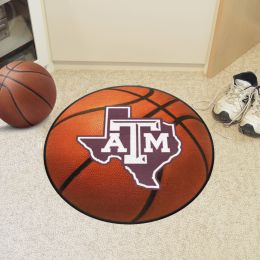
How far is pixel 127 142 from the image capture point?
5.57ft

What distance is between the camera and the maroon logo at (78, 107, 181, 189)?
5.28 ft

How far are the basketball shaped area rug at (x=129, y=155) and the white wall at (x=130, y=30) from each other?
22 cm

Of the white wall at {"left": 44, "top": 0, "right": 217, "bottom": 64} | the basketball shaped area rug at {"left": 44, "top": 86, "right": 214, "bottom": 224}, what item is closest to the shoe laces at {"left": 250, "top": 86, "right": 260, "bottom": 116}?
the basketball shaped area rug at {"left": 44, "top": 86, "right": 214, "bottom": 224}

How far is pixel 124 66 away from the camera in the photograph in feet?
6.82

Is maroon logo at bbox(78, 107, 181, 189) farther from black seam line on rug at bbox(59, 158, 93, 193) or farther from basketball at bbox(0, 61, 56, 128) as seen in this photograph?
basketball at bbox(0, 61, 56, 128)

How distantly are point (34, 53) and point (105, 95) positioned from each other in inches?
17.9

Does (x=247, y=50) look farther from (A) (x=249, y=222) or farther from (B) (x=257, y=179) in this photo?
(A) (x=249, y=222)

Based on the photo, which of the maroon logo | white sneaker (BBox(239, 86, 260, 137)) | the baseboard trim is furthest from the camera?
the baseboard trim

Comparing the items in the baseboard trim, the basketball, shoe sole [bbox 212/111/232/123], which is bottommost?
shoe sole [bbox 212/111/232/123]

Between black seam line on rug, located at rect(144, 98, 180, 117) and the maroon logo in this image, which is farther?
black seam line on rug, located at rect(144, 98, 180, 117)

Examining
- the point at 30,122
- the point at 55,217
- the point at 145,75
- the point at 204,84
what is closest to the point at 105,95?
the point at 145,75

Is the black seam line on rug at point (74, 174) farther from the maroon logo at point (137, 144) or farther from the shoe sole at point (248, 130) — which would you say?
the shoe sole at point (248, 130)

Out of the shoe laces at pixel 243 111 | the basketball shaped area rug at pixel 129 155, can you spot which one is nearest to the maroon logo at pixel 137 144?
the basketball shaped area rug at pixel 129 155

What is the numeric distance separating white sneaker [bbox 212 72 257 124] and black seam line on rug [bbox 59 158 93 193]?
673 mm
